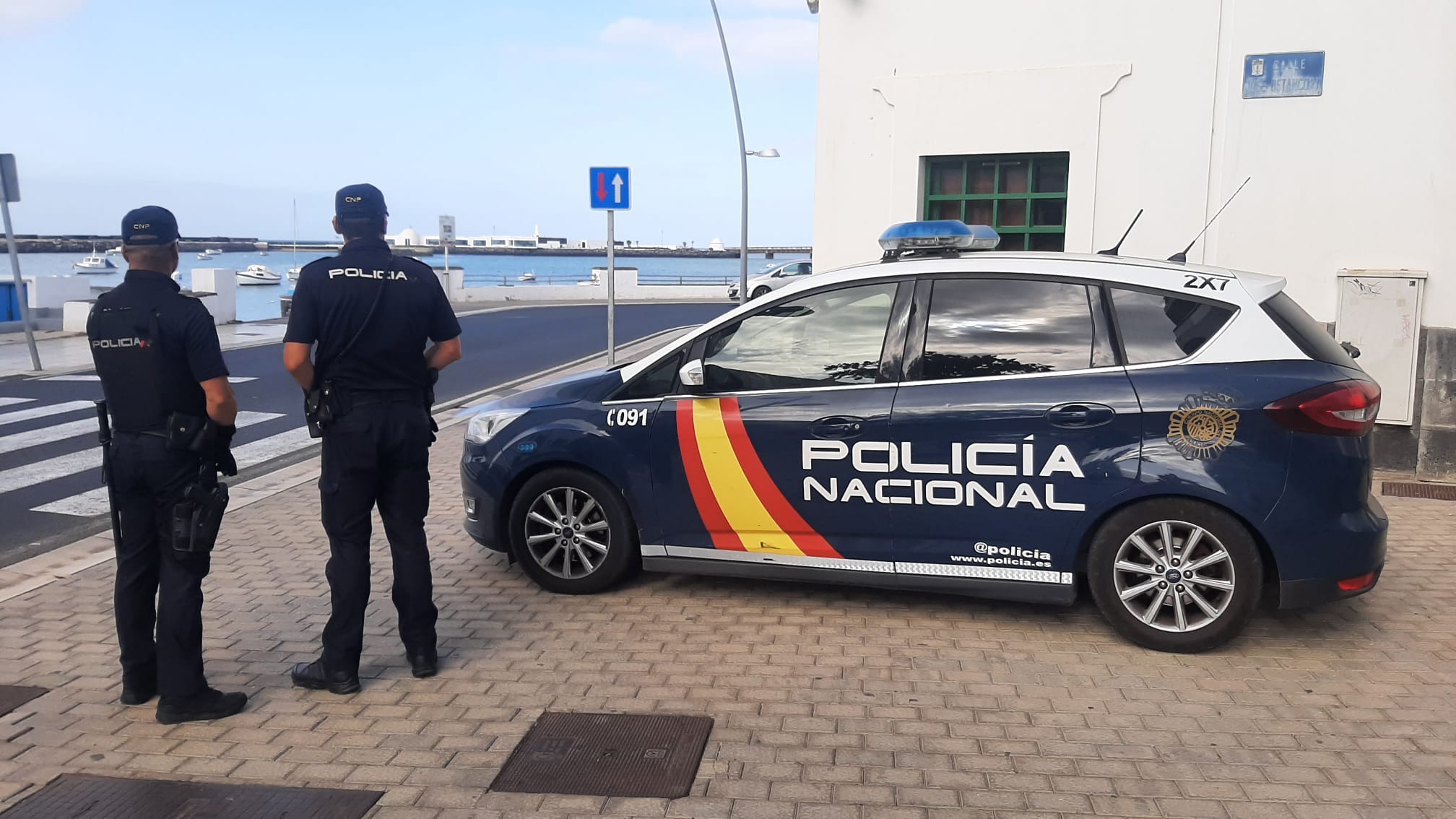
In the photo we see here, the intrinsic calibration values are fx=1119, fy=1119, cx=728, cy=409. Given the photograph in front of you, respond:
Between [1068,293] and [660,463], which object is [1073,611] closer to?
[1068,293]

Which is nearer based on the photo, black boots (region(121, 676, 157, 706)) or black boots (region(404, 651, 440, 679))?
black boots (region(121, 676, 157, 706))

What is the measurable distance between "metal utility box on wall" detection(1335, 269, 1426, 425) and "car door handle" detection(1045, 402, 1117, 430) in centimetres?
475

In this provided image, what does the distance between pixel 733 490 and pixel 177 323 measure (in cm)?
249

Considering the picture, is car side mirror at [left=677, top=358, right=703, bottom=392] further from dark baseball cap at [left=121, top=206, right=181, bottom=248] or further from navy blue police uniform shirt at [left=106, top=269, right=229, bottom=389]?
dark baseball cap at [left=121, top=206, right=181, bottom=248]

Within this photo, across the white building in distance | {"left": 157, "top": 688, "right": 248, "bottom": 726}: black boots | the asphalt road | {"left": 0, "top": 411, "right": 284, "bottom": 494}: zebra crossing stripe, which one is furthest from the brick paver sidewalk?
{"left": 0, "top": 411, "right": 284, "bottom": 494}: zebra crossing stripe

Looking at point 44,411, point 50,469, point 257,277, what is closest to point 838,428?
point 50,469

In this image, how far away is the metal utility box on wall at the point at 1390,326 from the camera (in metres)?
8.33

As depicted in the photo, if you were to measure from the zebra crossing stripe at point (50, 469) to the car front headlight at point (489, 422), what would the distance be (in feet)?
15.5

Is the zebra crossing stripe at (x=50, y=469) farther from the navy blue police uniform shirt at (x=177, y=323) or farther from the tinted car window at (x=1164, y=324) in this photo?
the tinted car window at (x=1164, y=324)

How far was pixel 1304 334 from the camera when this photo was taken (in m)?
4.86

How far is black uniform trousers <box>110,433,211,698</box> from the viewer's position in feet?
13.5

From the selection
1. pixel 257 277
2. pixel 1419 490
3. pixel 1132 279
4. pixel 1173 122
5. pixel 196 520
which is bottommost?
pixel 257 277

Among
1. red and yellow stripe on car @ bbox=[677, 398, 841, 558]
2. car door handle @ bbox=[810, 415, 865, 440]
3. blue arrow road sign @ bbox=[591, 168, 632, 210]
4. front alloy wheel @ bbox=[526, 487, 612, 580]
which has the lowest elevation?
front alloy wheel @ bbox=[526, 487, 612, 580]

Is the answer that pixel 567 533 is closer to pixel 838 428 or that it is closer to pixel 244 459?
pixel 838 428
